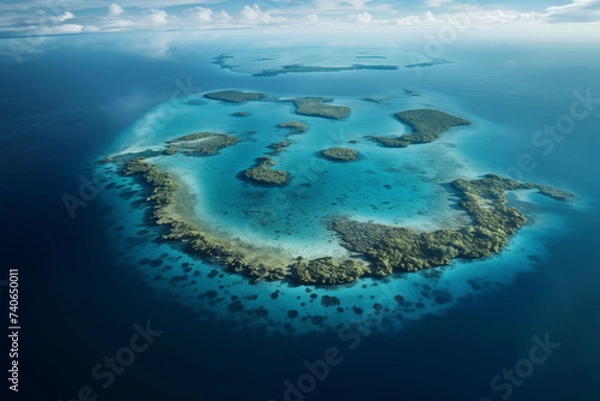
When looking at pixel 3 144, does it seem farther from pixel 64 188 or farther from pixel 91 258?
pixel 91 258

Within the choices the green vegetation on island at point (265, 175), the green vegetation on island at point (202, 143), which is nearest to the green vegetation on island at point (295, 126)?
the green vegetation on island at point (202, 143)

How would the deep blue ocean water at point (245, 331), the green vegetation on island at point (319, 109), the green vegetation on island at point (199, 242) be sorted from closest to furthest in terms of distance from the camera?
the deep blue ocean water at point (245, 331)
the green vegetation on island at point (199, 242)
the green vegetation on island at point (319, 109)

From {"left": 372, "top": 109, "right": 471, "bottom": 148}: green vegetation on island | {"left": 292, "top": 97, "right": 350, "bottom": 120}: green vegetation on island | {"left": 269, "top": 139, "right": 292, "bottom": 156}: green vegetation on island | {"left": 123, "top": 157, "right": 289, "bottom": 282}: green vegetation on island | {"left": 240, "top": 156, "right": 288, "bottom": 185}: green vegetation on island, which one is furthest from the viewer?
{"left": 292, "top": 97, "right": 350, "bottom": 120}: green vegetation on island

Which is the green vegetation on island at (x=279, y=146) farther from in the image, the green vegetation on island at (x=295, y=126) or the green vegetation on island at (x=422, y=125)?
the green vegetation on island at (x=422, y=125)

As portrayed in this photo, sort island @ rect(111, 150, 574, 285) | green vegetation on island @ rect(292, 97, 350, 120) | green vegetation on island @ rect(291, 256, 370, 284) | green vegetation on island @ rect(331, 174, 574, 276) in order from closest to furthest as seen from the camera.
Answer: green vegetation on island @ rect(291, 256, 370, 284) < island @ rect(111, 150, 574, 285) < green vegetation on island @ rect(331, 174, 574, 276) < green vegetation on island @ rect(292, 97, 350, 120)

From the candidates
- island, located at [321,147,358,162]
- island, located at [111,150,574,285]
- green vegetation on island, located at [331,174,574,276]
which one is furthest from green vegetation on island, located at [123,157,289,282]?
island, located at [321,147,358,162]

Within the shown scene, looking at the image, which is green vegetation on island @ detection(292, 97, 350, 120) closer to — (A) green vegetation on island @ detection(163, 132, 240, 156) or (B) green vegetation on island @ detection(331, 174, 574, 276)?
(A) green vegetation on island @ detection(163, 132, 240, 156)
